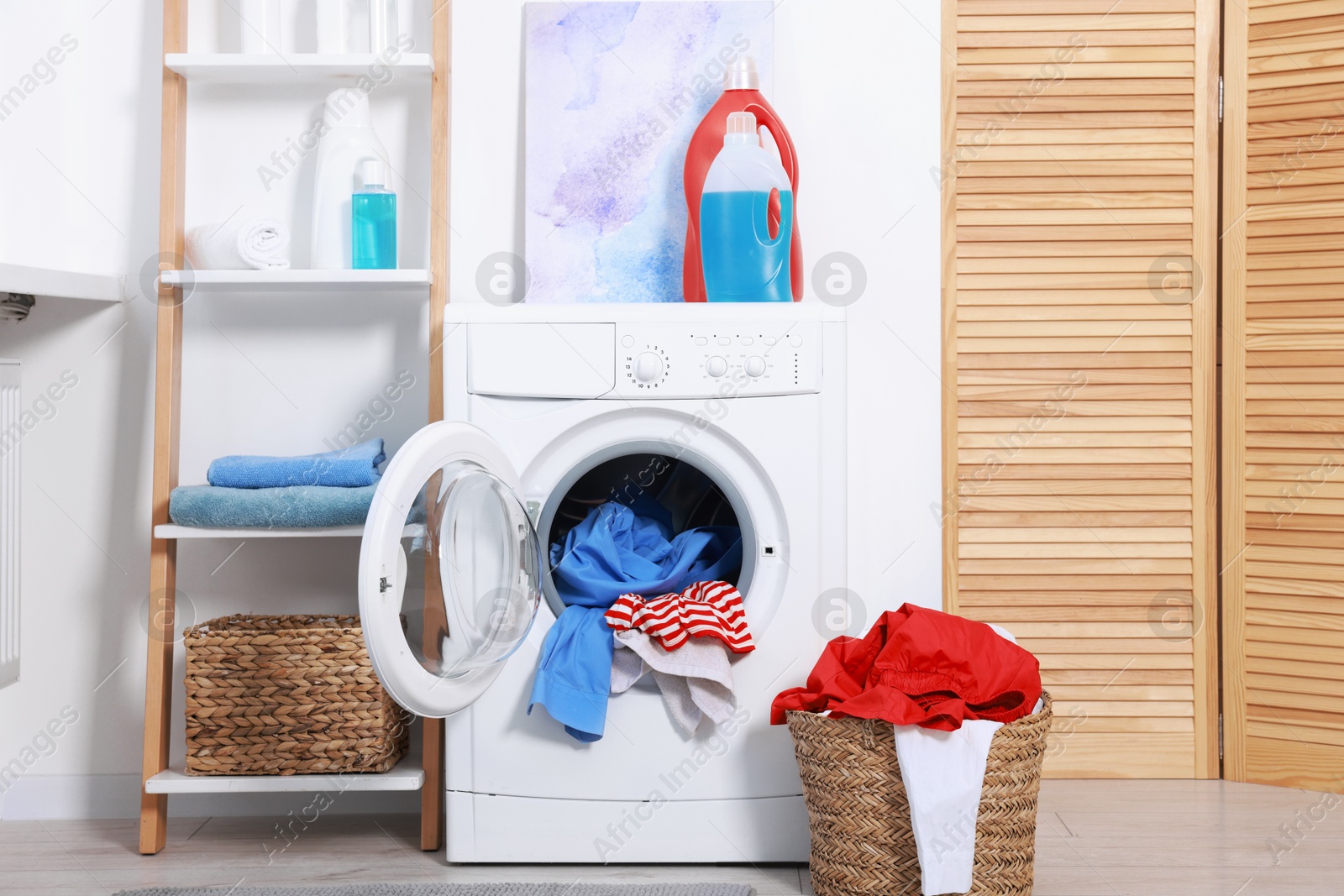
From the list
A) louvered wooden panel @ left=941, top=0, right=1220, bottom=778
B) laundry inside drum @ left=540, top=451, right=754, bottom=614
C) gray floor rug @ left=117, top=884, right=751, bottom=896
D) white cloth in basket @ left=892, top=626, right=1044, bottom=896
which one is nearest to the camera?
white cloth in basket @ left=892, top=626, right=1044, bottom=896

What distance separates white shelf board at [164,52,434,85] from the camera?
1.77 metres

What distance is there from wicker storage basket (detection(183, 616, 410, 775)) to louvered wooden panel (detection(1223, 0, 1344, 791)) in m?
1.61

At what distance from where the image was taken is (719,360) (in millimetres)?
1581

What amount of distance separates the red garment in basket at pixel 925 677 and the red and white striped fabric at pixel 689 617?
0.42ft

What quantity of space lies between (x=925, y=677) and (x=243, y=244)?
1297mm

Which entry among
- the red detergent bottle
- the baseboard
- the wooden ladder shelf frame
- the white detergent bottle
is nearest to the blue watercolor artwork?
the red detergent bottle

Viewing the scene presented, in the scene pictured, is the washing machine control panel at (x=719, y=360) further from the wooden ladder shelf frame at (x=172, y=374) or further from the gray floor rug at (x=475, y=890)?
the gray floor rug at (x=475, y=890)

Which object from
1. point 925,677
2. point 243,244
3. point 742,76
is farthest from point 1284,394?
point 243,244

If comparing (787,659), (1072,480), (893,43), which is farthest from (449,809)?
(893,43)

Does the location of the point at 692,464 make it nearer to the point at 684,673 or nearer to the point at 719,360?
the point at 719,360

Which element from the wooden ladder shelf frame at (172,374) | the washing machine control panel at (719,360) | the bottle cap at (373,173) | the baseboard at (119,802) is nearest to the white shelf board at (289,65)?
the wooden ladder shelf frame at (172,374)

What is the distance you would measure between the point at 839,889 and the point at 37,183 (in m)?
1.85

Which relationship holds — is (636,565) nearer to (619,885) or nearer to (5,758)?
(619,885)

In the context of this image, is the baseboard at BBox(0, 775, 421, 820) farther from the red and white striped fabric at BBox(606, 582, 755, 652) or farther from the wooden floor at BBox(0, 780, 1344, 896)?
the red and white striped fabric at BBox(606, 582, 755, 652)
